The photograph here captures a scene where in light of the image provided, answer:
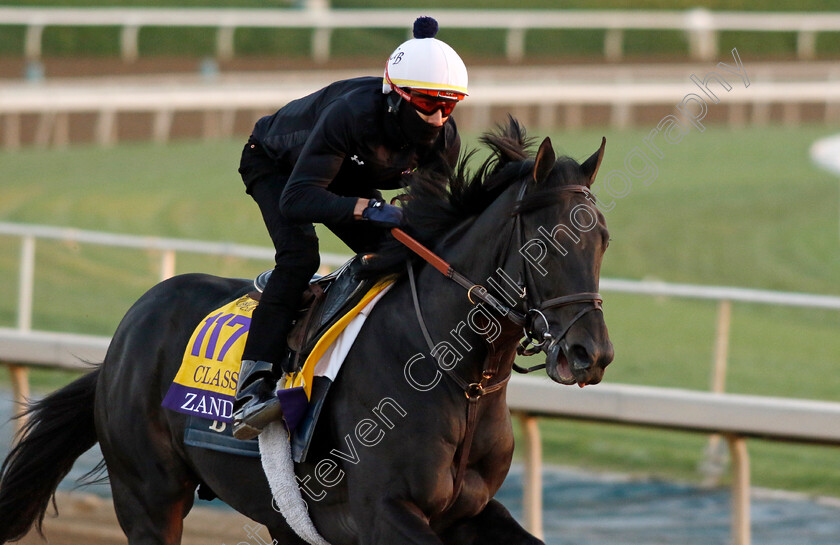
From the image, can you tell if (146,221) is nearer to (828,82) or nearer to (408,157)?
(408,157)

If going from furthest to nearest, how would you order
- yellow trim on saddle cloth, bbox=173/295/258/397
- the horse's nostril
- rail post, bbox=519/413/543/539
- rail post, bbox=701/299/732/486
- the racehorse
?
rail post, bbox=701/299/732/486
rail post, bbox=519/413/543/539
yellow trim on saddle cloth, bbox=173/295/258/397
the racehorse
the horse's nostril

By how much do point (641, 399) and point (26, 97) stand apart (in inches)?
467

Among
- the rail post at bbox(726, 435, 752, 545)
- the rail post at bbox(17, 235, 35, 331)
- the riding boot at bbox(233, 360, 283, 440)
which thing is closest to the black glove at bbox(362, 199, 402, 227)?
the riding boot at bbox(233, 360, 283, 440)

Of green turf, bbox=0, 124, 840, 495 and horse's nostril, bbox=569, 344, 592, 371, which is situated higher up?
horse's nostril, bbox=569, 344, 592, 371

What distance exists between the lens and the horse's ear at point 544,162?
3.21 m

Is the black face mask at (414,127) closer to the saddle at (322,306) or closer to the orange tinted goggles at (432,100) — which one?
the orange tinted goggles at (432,100)

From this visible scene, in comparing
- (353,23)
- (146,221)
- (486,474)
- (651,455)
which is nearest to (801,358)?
Result: (651,455)

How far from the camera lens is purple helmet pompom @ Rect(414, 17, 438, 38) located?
3.61 metres

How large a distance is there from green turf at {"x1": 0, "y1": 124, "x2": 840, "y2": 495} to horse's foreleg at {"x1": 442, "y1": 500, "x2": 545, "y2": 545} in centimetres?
325

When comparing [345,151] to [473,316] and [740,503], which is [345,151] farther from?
[740,503]

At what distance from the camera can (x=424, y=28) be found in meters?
3.63

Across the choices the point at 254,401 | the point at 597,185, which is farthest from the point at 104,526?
the point at 597,185

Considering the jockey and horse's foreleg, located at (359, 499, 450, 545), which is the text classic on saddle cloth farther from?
horse's foreleg, located at (359, 499, 450, 545)

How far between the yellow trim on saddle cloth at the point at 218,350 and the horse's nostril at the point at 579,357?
4.14 ft
